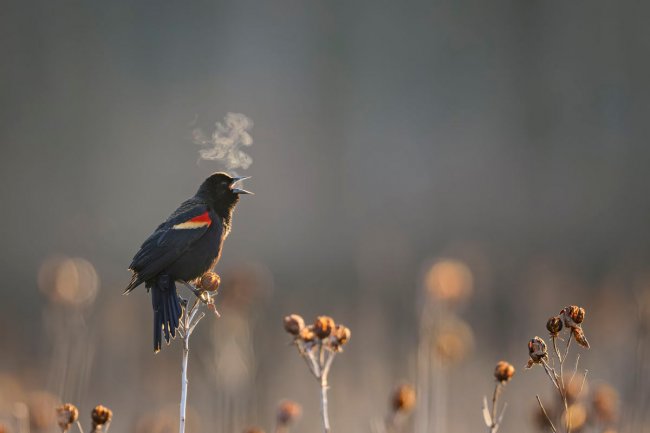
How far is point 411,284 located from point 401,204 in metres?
11.3

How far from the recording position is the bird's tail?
3.20 m

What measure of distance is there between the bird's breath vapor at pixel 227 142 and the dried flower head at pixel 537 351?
1306mm

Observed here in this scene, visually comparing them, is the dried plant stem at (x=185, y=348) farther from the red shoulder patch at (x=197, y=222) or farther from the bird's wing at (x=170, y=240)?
the red shoulder patch at (x=197, y=222)

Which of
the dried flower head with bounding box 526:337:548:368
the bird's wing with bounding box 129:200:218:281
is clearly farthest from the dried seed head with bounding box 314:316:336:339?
the bird's wing with bounding box 129:200:218:281

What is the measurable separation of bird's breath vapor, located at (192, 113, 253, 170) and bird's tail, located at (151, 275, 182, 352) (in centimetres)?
57

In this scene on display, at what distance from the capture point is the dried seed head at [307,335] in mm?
2793

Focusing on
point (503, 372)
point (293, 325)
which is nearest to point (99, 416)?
point (293, 325)

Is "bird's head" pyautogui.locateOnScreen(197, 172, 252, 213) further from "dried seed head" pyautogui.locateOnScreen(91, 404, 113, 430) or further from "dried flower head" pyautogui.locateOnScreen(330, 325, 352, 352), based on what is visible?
"dried seed head" pyautogui.locateOnScreen(91, 404, 113, 430)

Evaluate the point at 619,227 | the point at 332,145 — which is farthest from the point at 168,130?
the point at 619,227

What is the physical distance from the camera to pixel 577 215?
760 inches

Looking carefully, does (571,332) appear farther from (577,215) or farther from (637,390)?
(577,215)

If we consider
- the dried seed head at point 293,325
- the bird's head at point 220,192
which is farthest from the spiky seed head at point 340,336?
the bird's head at point 220,192

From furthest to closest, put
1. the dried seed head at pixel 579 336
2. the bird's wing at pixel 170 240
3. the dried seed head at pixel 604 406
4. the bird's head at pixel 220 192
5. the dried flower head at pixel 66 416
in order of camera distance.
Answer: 1. the bird's head at pixel 220 192
2. the bird's wing at pixel 170 240
3. the dried seed head at pixel 604 406
4. the dried flower head at pixel 66 416
5. the dried seed head at pixel 579 336

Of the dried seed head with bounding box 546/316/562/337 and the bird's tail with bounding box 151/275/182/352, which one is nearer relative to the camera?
the dried seed head with bounding box 546/316/562/337
